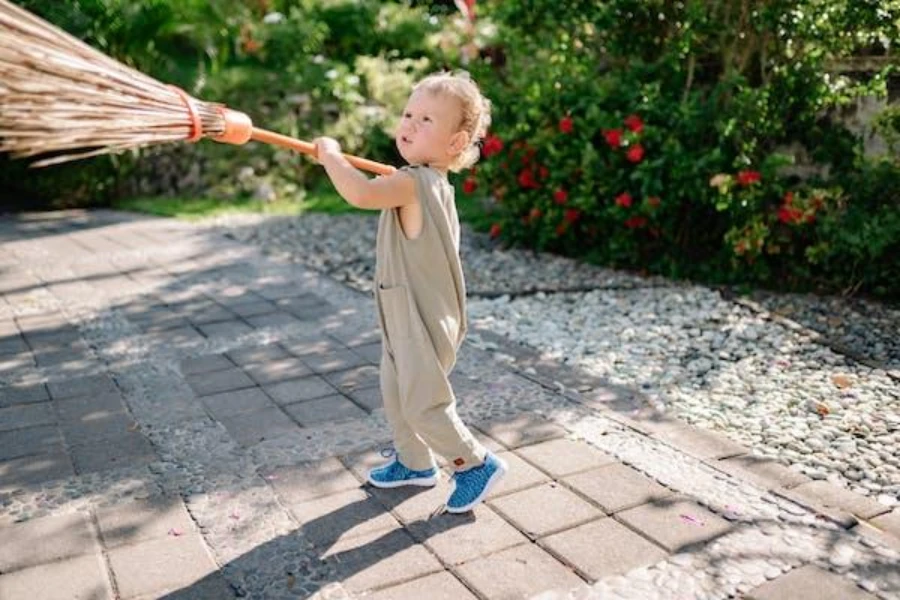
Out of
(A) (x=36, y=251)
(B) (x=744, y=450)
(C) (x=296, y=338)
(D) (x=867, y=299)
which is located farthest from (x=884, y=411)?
(A) (x=36, y=251)

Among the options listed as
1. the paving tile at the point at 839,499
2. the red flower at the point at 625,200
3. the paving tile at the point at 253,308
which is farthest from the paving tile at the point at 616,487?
the red flower at the point at 625,200

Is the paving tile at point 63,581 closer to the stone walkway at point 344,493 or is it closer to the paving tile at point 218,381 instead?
the stone walkway at point 344,493

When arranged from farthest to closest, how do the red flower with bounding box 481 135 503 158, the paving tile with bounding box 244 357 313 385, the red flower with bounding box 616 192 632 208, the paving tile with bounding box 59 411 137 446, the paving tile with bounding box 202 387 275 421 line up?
the red flower with bounding box 481 135 503 158 < the red flower with bounding box 616 192 632 208 < the paving tile with bounding box 244 357 313 385 < the paving tile with bounding box 202 387 275 421 < the paving tile with bounding box 59 411 137 446

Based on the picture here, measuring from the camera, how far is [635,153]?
594 centimetres

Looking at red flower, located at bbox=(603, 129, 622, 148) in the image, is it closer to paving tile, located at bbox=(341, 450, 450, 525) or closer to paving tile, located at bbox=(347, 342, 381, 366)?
paving tile, located at bbox=(347, 342, 381, 366)

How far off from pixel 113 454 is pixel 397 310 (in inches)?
53.6

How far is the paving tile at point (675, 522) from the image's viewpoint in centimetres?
264

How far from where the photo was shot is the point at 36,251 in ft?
22.9

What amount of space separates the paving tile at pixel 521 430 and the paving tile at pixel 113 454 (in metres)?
1.30

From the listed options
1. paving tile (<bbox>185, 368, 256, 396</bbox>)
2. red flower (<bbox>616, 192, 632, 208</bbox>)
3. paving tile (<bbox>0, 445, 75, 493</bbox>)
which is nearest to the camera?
paving tile (<bbox>0, 445, 75, 493</bbox>)

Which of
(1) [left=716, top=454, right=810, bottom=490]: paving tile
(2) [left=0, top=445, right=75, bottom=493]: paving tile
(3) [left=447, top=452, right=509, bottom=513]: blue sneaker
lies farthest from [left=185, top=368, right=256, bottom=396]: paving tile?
(1) [left=716, top=454, right=810, bottom=490]: paving tile

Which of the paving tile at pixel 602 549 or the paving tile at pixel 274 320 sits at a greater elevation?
the paving tile at pixel 274 320

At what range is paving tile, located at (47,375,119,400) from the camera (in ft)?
12.8

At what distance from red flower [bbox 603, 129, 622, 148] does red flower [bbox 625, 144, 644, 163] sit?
97 mm
